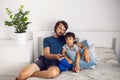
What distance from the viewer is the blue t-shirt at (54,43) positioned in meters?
2.63

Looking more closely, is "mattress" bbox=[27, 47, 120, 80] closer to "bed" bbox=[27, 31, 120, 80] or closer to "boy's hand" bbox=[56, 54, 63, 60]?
"bed" bbox=[27, 31, 120, 80]

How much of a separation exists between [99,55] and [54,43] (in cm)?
67

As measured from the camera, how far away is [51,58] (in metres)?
2.54

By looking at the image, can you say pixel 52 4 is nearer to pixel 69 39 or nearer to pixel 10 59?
pixel 69 39

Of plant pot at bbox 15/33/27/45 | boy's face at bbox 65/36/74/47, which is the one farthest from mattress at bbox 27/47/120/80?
plant pot at bbox 15/33/27/45

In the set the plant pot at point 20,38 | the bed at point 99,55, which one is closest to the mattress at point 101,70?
the bed at point 99,55

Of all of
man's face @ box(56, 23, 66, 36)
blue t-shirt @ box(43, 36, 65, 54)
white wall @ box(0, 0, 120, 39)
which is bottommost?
blue t-shirt @ box(43, 36, 65, 54)

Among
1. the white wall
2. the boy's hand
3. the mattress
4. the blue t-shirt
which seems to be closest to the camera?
the mattress

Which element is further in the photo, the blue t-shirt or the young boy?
the blue t-shirt

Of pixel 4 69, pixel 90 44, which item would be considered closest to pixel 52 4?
pixel 90 44

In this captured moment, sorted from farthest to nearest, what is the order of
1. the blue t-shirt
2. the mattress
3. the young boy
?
the blue t-shirt
the young boy
the mattress

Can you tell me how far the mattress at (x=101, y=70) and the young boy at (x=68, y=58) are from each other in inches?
3.5

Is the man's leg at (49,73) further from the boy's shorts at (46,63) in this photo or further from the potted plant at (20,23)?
the potted plant at (20,23)

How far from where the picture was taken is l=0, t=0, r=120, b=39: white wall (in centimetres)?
285
